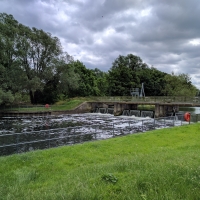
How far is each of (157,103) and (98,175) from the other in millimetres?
32745

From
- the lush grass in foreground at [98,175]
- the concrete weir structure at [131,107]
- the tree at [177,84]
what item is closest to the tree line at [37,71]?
the tree at [177,84]

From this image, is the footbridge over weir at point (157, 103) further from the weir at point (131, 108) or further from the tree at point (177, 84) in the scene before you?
the tree at point (177, 84)

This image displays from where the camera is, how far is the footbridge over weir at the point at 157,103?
111ft

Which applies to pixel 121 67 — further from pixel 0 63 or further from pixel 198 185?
pixel 198 185

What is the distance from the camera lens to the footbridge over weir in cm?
3396

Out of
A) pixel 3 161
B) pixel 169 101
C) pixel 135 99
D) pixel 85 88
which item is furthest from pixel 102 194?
pixel 85 88

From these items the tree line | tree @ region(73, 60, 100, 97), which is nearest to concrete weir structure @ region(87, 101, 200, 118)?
the tree line

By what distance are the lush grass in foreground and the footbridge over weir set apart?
24.5m

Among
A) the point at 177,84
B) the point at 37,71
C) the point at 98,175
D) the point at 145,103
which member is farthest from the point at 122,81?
the point at 98,175

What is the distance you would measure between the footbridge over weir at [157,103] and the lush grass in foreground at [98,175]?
24.5 m

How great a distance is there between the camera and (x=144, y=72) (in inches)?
3314

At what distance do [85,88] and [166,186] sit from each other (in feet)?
207

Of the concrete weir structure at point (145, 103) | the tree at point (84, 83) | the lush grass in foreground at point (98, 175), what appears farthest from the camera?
the tree at point (84, 83)

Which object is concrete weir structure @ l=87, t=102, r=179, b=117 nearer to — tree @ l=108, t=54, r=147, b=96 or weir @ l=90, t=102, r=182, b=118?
weir @ l=90, t=102, r=182, b=118
